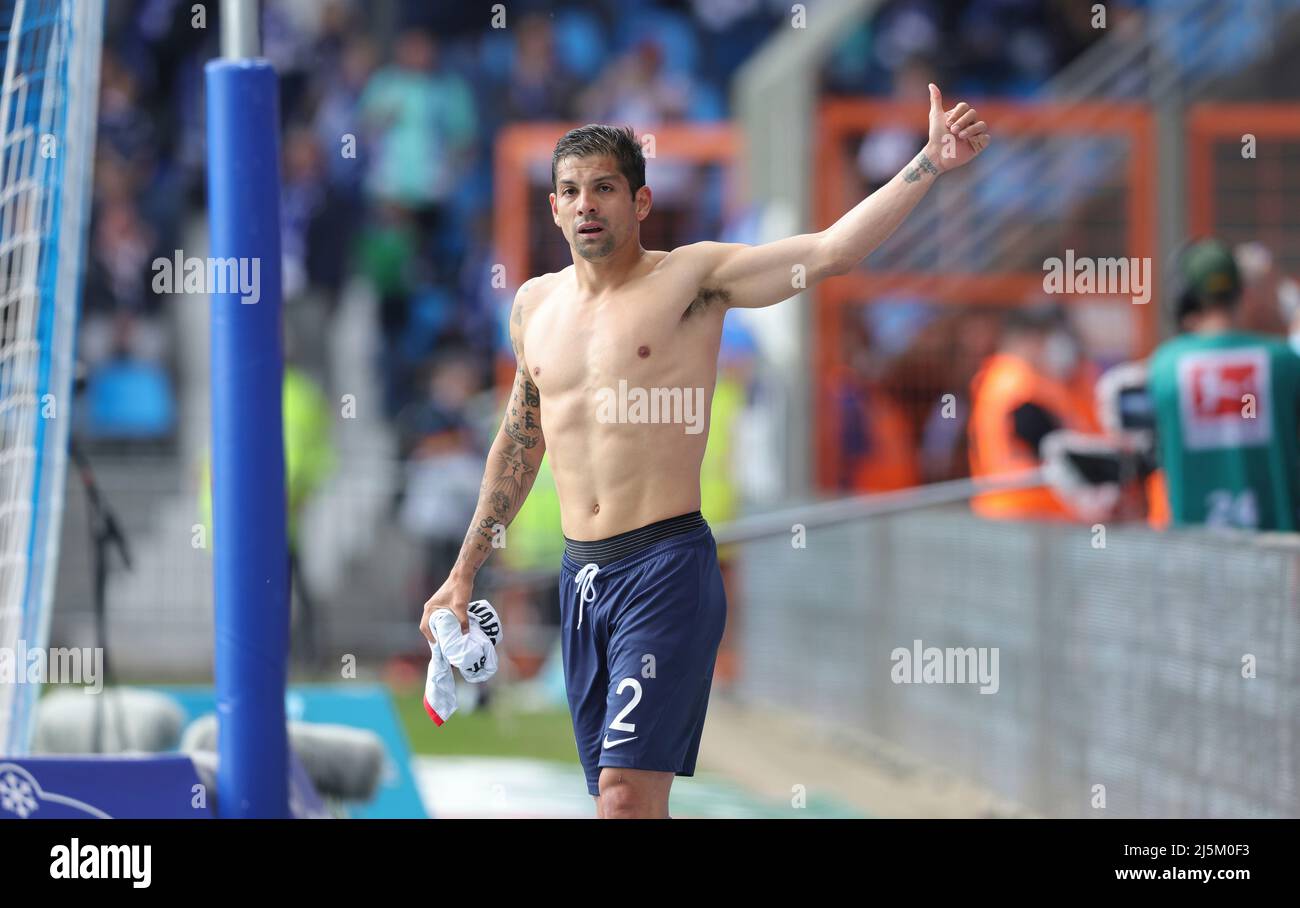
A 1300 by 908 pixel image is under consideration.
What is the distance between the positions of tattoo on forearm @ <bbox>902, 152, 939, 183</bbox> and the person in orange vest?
5.34 m

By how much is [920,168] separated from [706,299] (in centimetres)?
62

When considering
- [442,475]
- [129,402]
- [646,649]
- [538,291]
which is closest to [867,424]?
[442,475]

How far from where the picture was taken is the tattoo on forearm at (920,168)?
420 centimetres

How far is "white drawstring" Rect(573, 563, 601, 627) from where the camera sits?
15.0 feet

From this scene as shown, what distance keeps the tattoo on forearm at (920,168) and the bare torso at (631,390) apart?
56cm

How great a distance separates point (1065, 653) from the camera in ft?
26.5

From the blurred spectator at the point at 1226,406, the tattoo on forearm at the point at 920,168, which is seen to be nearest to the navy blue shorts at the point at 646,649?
the tattoo on forearm at the point at 920,168

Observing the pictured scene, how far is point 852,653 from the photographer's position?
1093cm

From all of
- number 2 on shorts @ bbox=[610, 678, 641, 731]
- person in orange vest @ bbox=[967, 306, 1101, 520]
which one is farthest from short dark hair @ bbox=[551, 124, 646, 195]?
person in orange vest @ bbox=[967, 306, 1101, 520]

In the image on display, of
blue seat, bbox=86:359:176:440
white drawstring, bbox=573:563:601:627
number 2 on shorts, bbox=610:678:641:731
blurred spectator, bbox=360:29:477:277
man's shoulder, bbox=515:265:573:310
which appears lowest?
number 2 on shorts, bbox=610:678:641:731

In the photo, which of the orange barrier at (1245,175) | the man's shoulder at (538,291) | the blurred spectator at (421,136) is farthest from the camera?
the blurred spectator at (421,136)

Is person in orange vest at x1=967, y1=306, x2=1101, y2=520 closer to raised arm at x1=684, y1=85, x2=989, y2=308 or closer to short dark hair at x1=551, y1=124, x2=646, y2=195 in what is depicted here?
raised arm at x1=684, y1=85, x2=989, y2=308

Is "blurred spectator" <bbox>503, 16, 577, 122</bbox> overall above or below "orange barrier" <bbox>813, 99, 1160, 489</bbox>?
above

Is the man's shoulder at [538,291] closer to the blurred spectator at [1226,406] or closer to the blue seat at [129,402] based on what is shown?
the blurred spectator at [1226,406]
